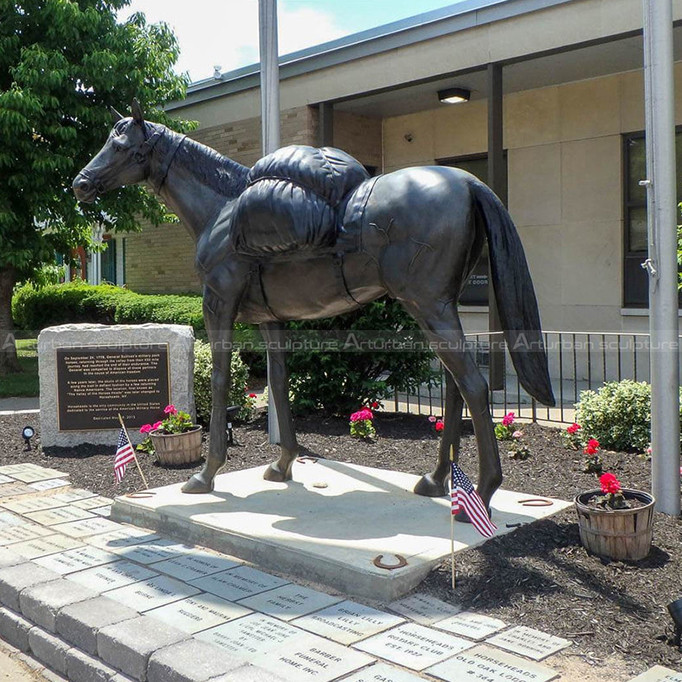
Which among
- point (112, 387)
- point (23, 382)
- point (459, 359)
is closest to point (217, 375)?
point (459, 359)

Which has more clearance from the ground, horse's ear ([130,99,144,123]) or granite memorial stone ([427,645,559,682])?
Answer: horse's ear ([130,99,144,123])

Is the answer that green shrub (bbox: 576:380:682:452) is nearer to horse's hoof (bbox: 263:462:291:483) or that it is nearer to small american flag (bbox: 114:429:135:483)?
horse's hoof (bbox: 263:462:291:483)

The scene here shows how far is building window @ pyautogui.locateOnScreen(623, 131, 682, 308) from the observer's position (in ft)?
40.9

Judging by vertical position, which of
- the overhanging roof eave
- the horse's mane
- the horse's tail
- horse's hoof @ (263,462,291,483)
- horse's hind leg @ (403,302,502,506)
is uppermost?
the overhanging roof eave

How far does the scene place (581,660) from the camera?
327 cm

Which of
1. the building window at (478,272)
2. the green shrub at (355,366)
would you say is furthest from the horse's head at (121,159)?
the building window at (478,272)

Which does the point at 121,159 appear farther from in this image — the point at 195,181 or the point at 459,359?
the point at 459,359

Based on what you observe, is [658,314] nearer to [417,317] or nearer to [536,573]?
[417,317]

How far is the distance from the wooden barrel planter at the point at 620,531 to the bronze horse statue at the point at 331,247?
624 millimetres

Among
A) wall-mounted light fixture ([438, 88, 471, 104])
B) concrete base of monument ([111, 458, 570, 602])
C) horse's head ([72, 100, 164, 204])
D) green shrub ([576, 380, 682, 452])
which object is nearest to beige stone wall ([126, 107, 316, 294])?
wall-mounted light fixture ([438, 88, 471, 104])

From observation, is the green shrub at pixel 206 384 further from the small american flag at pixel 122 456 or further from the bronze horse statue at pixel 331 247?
the bronze horse statue at pixel 331 247

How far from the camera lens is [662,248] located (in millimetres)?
4984

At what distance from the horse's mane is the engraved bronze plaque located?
3.09 meters

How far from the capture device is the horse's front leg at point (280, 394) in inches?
229
